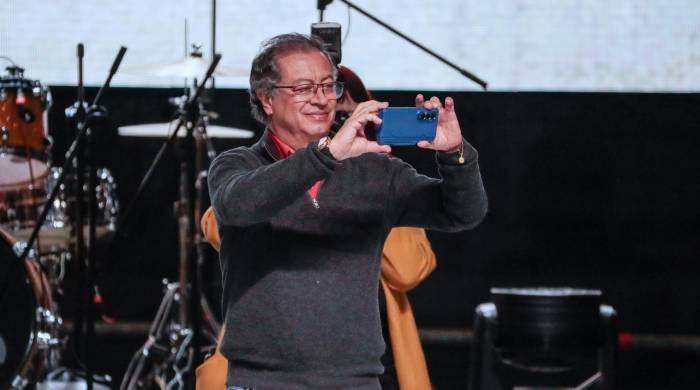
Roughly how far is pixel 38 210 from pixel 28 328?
1.93ft

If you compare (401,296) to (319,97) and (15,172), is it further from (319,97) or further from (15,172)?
(15,172)

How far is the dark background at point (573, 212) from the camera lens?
527 cm

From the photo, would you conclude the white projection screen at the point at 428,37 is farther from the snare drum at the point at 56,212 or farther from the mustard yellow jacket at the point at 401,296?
the mustard yellow jacket at the point at 401,296

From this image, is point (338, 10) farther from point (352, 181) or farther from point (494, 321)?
point (352, 181)

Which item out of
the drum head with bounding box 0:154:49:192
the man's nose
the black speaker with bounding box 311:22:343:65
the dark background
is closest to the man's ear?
the man's nose

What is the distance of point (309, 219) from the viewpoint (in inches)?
80.1

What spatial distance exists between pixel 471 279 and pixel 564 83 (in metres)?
1.03

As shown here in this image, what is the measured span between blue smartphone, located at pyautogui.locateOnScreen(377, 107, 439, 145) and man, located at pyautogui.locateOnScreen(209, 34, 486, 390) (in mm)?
17

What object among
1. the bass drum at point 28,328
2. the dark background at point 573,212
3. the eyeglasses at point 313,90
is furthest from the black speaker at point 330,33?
the dark background at point 573,212

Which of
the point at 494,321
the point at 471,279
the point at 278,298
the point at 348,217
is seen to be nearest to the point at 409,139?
the point at 348,217

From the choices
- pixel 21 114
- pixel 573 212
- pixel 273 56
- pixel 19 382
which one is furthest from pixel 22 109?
pixel 273 56

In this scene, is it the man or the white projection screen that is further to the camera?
the white projection screen

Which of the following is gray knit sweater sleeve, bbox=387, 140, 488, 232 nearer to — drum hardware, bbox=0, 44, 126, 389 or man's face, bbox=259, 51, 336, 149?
man's face, bbox=259, 51, 336, 149

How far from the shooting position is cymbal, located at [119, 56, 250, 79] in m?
4.49
